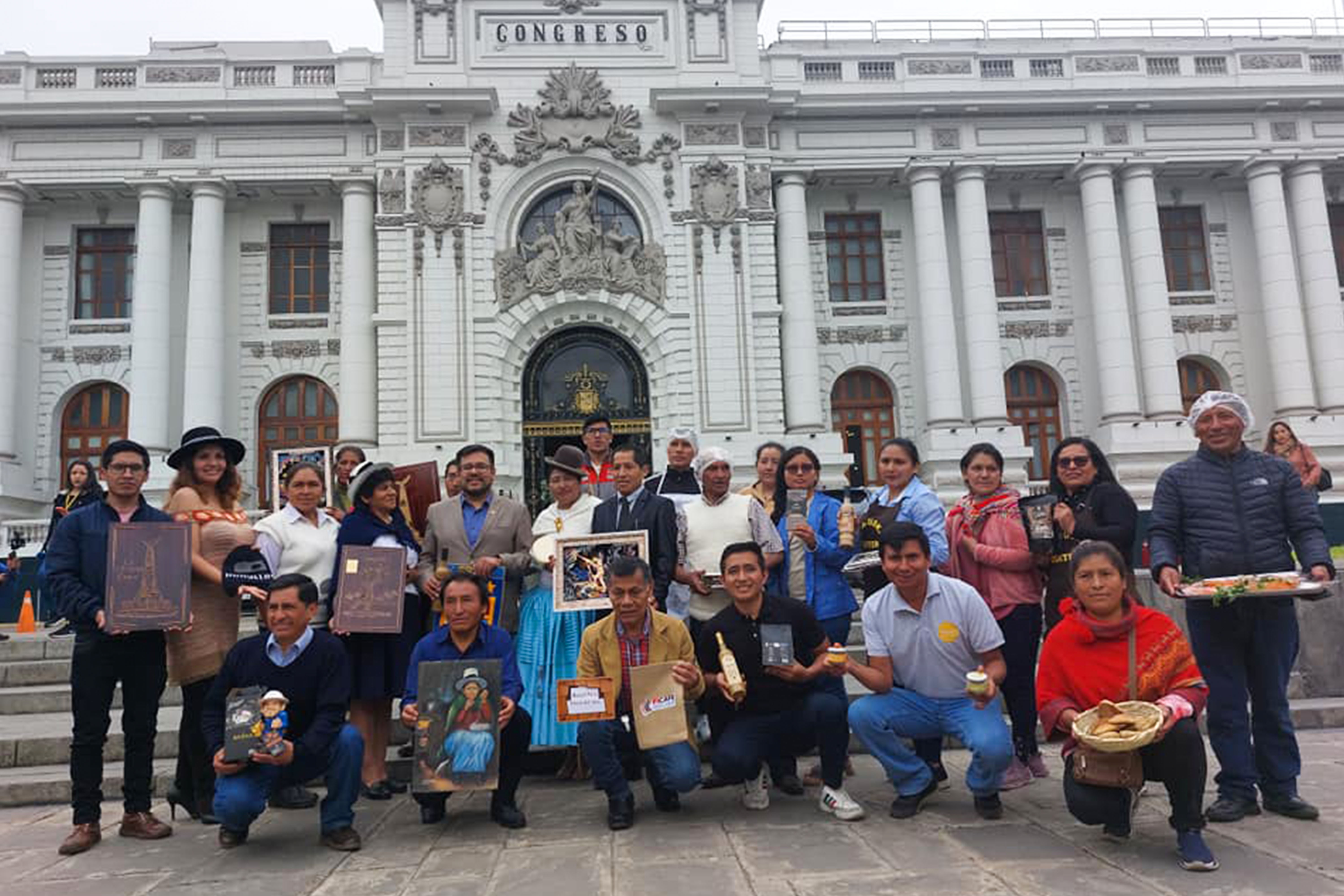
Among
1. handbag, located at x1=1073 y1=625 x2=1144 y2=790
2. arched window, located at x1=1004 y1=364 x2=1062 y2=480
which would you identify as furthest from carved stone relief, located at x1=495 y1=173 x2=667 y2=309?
handbag, located at x1=1073 y1=625 x2=1144 y2=790

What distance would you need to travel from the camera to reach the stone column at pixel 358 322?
61.9 ft

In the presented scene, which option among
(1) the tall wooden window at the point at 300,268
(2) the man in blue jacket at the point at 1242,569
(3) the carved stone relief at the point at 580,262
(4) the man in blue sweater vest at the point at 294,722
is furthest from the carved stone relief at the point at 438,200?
(2) the man in blue jacket at the point at 1242,569

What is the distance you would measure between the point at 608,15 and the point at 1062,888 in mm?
20022

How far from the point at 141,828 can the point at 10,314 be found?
18921mm

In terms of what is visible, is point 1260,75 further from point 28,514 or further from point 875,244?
point 28,514

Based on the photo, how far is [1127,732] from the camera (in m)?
3.90

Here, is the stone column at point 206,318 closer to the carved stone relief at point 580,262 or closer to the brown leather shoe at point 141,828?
the carved stone relief at point 580,262

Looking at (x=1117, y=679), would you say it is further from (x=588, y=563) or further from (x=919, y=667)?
(x=588, y=563)

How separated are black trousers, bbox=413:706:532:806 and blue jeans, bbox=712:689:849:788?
42.4 inches

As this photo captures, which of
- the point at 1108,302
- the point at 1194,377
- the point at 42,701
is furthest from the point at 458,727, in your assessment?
the point at 1194,377

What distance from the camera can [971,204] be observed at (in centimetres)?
2061

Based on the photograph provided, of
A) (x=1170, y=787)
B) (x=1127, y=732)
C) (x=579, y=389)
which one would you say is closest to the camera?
(x=1127, y=732)

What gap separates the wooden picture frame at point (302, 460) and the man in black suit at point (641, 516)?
2.74 m

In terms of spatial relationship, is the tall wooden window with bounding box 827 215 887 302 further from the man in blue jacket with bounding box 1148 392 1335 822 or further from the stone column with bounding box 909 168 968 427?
the man in blue jacket with bounding box 1148 392 1335 822
